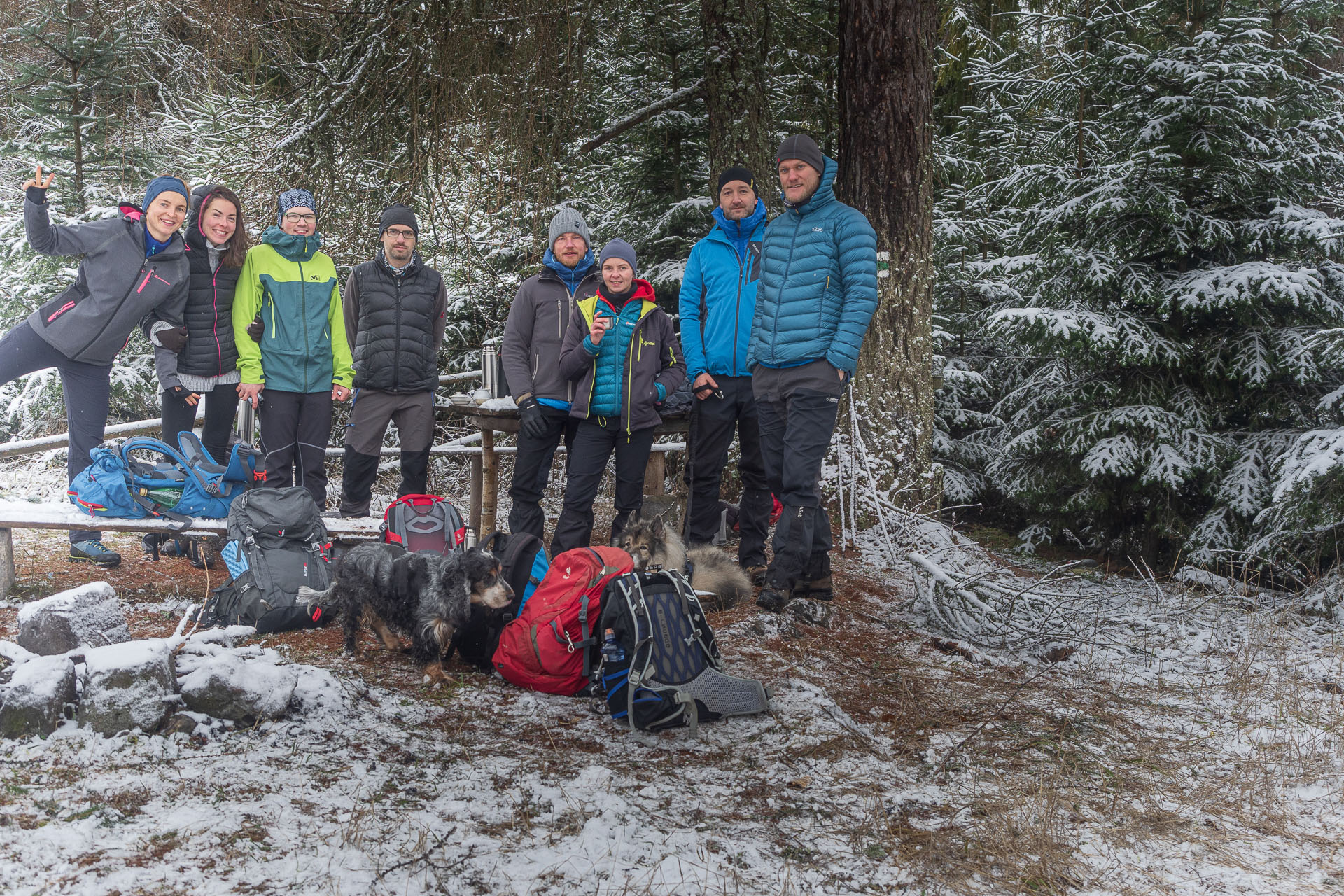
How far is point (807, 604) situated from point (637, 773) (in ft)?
6.91

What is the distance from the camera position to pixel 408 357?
591cm

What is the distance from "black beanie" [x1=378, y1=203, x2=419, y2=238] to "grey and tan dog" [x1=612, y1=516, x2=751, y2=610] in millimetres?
2605

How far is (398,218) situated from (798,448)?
3.14m

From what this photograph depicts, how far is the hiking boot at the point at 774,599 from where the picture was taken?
16.1ft

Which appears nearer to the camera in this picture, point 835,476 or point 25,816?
point 25,816

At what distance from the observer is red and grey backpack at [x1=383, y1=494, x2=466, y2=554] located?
5211 millimetres

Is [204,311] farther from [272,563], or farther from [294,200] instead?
[272,563]

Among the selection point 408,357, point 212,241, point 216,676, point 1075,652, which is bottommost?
point 1075,652

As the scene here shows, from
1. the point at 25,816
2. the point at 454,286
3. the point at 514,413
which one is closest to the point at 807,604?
the point at 514,413

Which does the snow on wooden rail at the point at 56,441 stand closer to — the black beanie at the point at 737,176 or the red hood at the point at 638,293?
the red hood at the point at 638,293

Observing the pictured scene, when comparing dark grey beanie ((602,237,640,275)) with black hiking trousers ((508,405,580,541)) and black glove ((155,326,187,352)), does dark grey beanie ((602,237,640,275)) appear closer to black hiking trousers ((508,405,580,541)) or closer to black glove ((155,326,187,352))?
black hiking trousers ((508,405,580,541))

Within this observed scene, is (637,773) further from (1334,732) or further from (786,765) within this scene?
(1334,732)

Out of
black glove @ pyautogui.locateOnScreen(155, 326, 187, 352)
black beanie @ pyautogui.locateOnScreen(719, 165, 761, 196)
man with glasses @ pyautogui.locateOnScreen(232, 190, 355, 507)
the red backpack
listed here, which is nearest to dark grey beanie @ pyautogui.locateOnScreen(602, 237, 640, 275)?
black beanie @ pyautogui.locateOnScreen(719, 165, 761, 196)

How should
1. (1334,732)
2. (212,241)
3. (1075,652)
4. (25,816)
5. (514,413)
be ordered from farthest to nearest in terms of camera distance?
1. (514,413)
2. (212,241)
3. (1075,652)
4. (1334,732)
5. (25,816)
